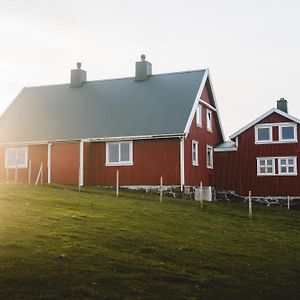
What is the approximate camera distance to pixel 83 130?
40.7m

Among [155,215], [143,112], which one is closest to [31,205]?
[155,215]

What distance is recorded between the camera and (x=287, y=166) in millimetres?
41188

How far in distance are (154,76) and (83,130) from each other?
7.94 metres

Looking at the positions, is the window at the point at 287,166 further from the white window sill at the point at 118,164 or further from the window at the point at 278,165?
the white window sill at the point at 118,164

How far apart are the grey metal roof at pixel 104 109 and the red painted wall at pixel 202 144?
5.75ft

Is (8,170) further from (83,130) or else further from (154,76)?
(154,76)

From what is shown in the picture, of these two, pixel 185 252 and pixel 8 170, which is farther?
pixel 8 170

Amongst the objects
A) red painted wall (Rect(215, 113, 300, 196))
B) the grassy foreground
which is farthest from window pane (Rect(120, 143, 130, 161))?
the grassy foreground

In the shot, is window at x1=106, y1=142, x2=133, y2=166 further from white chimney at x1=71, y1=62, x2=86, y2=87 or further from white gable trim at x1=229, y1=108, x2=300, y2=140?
white chimney at x1=71, y1=62, x2=86, y2=87

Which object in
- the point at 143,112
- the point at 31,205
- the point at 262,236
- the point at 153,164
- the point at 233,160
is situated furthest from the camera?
the point at 233,160

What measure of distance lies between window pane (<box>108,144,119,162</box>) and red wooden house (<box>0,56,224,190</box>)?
0.07 metres

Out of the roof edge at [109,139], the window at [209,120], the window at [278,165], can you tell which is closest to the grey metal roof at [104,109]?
the roof edge at [109,139]

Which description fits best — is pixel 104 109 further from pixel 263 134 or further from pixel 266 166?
pixel 266 166

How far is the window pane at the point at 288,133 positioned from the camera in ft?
135
